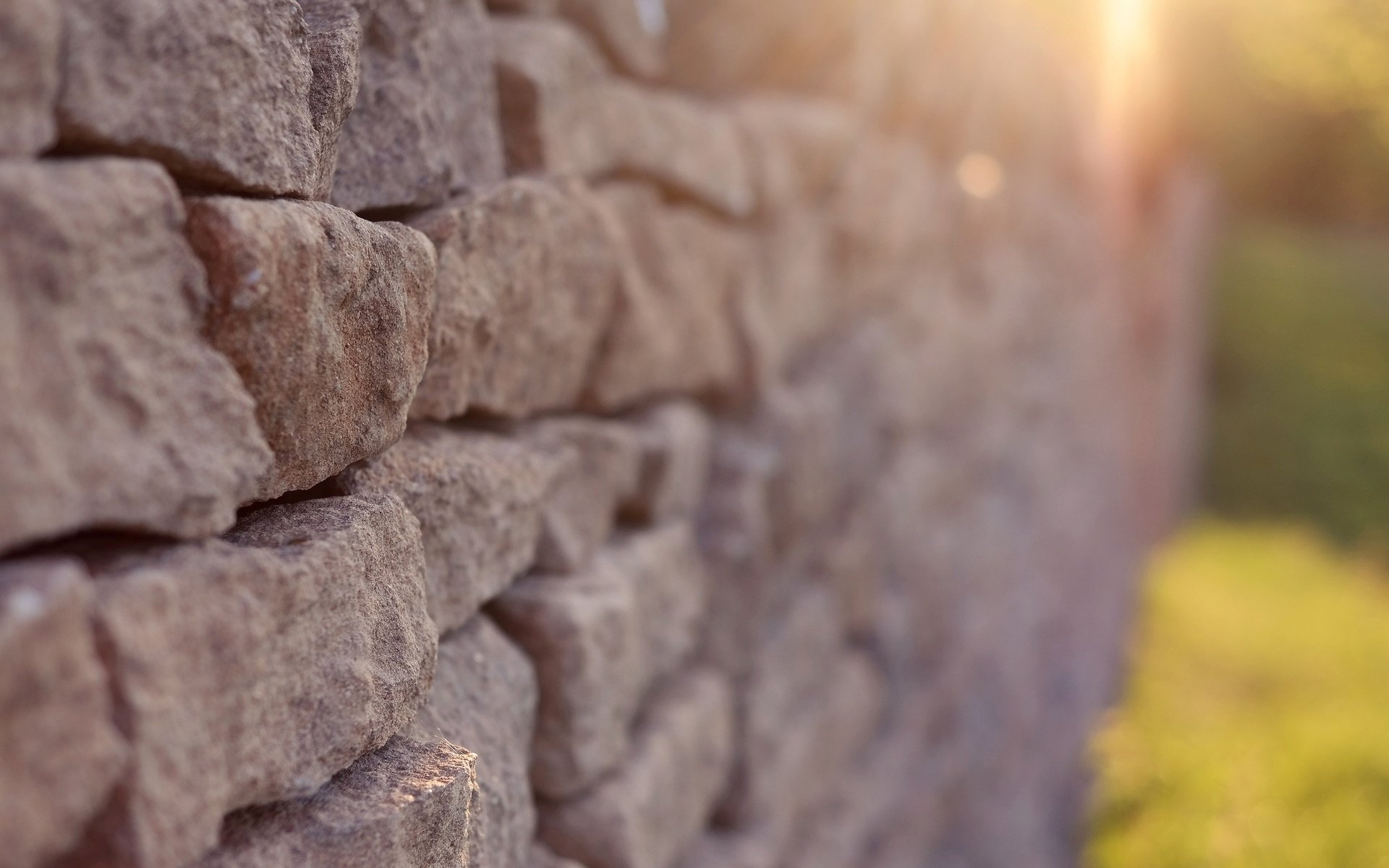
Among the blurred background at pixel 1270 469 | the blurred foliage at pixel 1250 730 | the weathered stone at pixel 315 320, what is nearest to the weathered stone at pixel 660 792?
the weathered stone at pixel 315 320

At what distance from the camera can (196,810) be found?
1.95 ft

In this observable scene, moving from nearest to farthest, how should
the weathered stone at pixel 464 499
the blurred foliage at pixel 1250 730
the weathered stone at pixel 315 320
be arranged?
the weathered stone at pixel 315 320 → the weathered stone at pixel 464 499 → the blurred foliage at pixel 1250 730

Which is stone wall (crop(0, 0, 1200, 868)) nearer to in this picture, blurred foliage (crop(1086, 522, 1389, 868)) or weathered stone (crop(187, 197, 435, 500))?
weathered stone (crop(187, 197, 435, 500))

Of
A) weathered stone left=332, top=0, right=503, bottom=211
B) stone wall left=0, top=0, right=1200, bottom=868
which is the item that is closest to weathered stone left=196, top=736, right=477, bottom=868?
stone wall left=0, top=0, right=1200, bottom=868

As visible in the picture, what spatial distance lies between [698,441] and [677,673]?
269 millimetres

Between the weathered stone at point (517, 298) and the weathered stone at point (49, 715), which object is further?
the weathered stone at point (517, 298)

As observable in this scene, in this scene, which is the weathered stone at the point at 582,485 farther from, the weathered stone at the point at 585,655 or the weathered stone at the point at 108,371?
the weathered stone at the point at 108,371

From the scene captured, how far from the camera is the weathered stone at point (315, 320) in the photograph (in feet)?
2.10

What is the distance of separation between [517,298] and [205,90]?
1.41 ft

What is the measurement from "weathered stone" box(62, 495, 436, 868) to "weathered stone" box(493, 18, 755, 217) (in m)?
0.44

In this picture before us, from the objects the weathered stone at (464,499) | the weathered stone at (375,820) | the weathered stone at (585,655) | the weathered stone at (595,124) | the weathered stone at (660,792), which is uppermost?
the weathered stone at (595,124)

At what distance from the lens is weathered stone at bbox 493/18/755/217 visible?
1091 mm

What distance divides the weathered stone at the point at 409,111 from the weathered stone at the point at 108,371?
25 centimetres

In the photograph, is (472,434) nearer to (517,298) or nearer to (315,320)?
(517,298)
